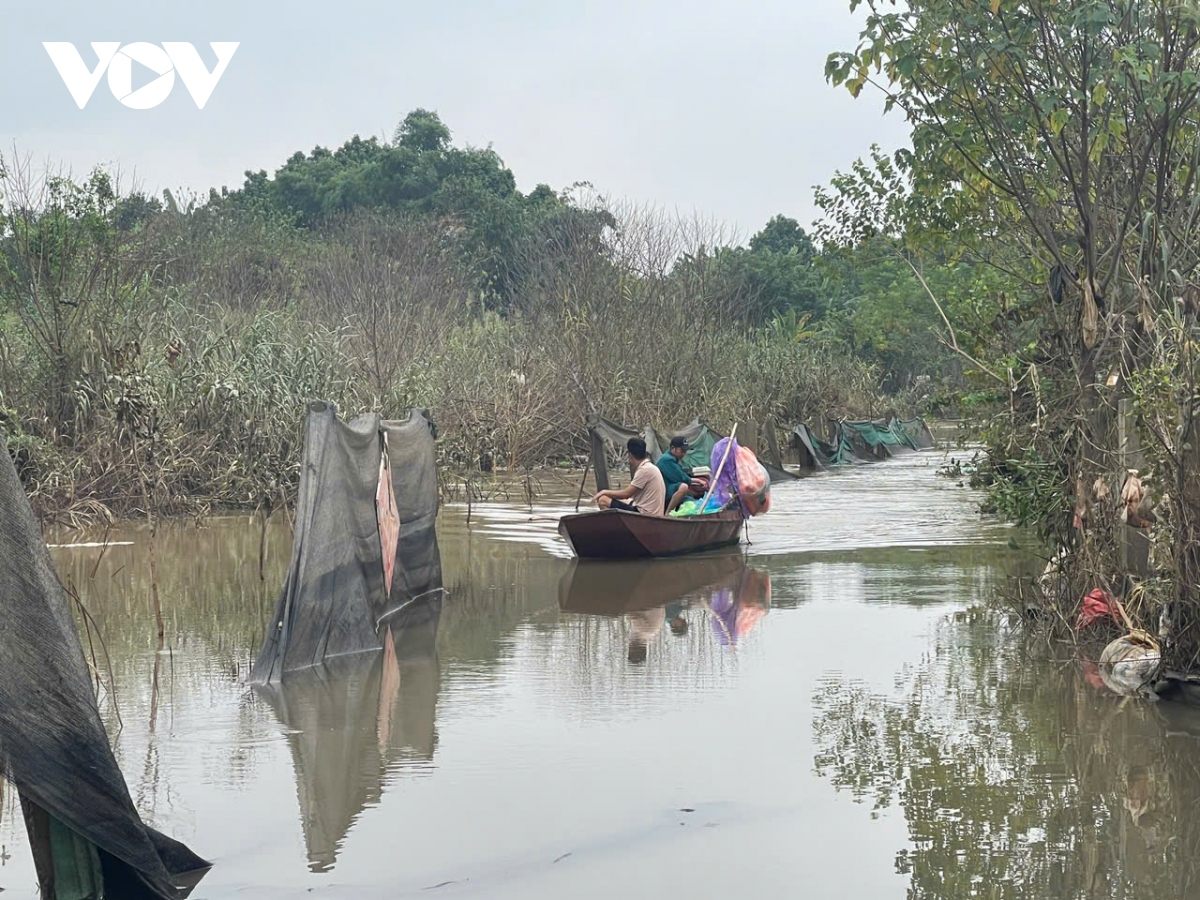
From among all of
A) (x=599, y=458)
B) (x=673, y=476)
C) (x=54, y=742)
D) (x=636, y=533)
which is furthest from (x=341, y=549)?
(x=599, y=458)

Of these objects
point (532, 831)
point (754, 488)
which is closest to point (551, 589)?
point (754, 488)

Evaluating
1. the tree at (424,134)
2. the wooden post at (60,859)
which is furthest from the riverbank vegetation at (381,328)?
the wooden post at (60,859)

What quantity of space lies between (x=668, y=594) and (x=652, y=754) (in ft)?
21.7

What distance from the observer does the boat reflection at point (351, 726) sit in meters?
7.36

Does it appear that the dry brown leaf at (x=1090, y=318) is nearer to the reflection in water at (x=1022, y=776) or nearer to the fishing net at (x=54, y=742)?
the reflection in water at (x=1022, y=776)

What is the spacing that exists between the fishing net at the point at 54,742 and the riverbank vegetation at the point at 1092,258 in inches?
236

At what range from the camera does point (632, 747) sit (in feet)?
28.0

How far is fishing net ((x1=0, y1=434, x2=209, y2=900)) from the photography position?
17.1 feet

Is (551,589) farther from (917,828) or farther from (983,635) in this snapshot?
(917,828)

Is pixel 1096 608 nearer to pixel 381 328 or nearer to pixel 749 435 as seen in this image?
pixel 749 435

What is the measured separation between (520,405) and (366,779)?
21633 millimetres

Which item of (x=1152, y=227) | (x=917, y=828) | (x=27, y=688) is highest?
(x=1152, y=227)

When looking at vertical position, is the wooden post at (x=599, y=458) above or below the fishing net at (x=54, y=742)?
above

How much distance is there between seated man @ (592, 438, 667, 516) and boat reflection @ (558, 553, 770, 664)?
0.62 meters
